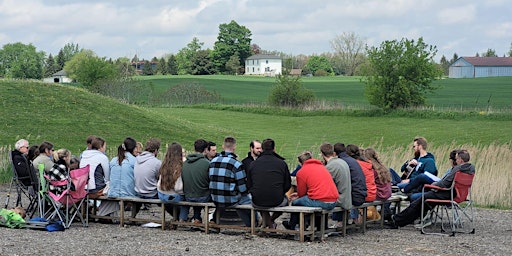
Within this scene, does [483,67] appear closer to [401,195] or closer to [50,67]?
[50,67]

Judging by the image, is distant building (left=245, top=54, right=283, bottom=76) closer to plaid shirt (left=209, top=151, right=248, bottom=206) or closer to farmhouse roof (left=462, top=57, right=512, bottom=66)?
farmhouse roof (left=462, top=57, right=512, bottom=66)

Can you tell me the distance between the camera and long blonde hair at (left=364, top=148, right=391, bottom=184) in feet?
43.9

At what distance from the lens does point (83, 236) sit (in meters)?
12.2

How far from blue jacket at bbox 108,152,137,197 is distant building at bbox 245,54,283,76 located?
134 meters

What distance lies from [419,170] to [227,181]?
371 centimetres

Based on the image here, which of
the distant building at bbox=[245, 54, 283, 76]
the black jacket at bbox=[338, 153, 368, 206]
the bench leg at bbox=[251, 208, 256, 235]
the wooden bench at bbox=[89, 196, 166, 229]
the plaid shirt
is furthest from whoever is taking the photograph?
the distant building at bbox=[245, 54, 283, 76]

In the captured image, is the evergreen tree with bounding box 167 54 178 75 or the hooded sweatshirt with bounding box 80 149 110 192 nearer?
the hooded sweatshirt with bounding box 80 149 110 192

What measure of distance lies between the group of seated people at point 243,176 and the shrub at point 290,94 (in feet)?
150

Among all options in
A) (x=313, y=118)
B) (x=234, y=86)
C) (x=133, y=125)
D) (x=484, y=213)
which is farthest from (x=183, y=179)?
Answer: (x=234, y=86)

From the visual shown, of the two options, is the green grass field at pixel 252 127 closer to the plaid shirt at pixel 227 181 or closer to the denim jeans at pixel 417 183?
the denim jeans at pixel 417 183

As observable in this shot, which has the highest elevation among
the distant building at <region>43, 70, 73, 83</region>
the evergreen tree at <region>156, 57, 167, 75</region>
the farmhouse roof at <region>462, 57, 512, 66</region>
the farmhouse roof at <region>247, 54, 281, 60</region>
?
the farmhouse roof at <region>247, 54, 281, 60</region>

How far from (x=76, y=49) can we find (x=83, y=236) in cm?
16497

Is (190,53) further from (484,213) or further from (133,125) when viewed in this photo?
(484,213)

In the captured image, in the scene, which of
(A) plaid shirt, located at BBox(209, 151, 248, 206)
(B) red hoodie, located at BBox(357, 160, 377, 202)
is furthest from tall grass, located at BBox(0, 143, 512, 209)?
(A) plaid shirt, located at BBox(209, 151, 248, 206)
